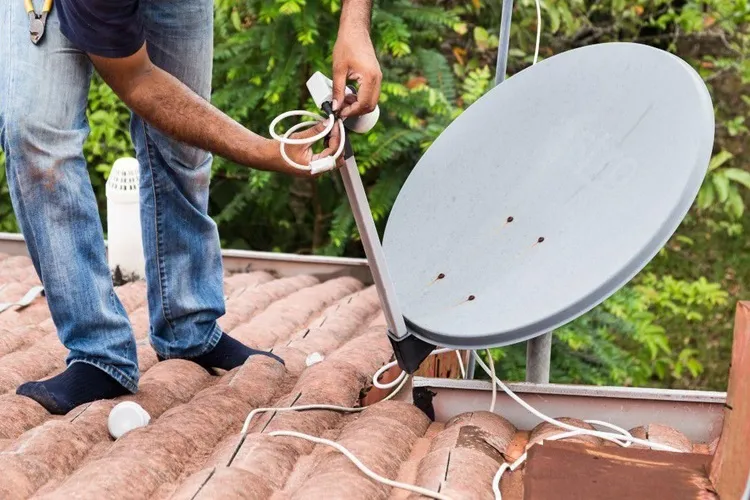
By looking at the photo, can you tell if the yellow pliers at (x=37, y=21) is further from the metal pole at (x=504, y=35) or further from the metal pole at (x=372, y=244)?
the metal pole at (x=504, y=35)

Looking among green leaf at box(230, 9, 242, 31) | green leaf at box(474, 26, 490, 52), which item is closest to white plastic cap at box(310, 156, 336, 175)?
green leaf at box(230, 9, 242, 31)

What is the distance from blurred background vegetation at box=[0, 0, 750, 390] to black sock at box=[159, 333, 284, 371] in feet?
5.10

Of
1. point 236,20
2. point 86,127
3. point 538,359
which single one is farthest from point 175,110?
point 236,20

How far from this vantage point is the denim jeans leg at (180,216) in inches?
92.3

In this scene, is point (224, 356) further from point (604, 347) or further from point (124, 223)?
point (604, 347)

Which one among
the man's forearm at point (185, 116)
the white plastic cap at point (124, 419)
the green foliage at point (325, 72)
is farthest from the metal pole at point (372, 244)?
the green foliage at point (325, 72)

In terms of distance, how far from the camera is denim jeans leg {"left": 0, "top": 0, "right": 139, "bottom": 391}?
2045 millimetres

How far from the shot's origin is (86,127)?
7.12 feet

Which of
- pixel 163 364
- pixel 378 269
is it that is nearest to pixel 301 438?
pixel 378 269

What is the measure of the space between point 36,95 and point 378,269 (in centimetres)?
74

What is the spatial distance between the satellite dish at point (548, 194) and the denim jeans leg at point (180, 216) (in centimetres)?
46

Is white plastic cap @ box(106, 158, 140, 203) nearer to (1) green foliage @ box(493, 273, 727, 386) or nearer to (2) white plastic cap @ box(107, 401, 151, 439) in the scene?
(1) green foliage @ box(493, 273, 727, 386)

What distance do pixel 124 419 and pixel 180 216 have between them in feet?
2.01

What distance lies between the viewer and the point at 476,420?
2059 mm
